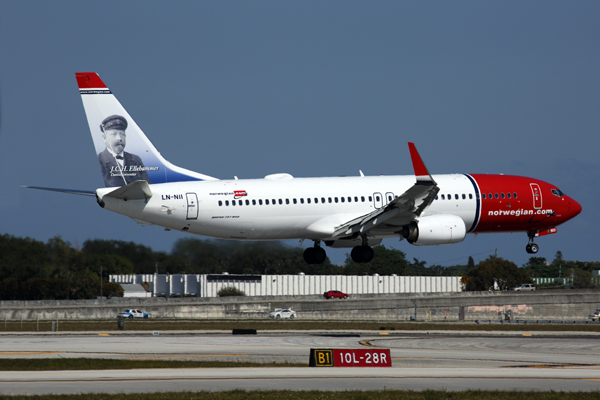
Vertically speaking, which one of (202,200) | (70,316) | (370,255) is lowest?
(70,316)

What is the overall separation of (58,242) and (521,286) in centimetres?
8917

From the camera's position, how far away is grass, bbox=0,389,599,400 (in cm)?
2173

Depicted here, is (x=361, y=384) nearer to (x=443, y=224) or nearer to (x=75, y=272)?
(x=443, y=224)

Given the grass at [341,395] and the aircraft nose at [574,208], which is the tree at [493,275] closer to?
the aircraft nose at [574,208]

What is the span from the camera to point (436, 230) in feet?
156

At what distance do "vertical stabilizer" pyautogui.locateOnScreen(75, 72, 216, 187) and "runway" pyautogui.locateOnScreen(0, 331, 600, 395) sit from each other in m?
9.56

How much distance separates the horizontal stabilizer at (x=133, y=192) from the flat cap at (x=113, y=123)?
14.3ft

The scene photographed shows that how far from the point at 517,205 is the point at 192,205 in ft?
71.5

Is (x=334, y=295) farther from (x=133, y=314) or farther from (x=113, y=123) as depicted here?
(x=113, y=123)

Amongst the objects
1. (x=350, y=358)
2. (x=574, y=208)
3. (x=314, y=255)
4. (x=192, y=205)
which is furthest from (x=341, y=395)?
(x=574, y=208)

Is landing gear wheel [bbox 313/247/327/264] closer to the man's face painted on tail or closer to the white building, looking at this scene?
the man's face painted on tail

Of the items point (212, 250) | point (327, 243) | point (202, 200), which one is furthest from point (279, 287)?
point (202, 200)

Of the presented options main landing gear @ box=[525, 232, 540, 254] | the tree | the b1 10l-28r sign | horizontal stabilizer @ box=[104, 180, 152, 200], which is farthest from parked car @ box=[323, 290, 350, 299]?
the b1 10l-28r sign

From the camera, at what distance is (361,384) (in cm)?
2492
